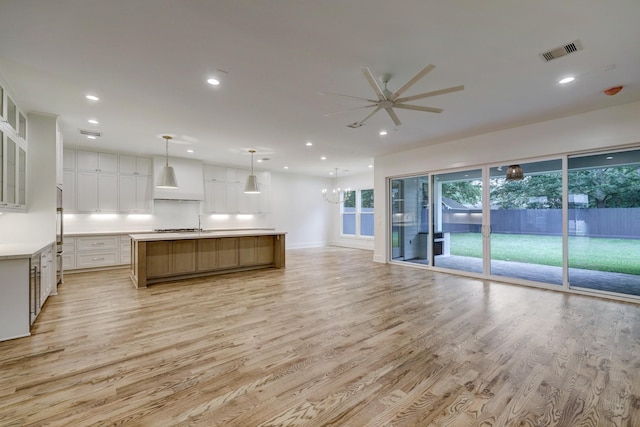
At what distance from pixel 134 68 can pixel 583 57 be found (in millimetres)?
4736

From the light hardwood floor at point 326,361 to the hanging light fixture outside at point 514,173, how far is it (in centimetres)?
218

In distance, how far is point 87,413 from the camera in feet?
5.82

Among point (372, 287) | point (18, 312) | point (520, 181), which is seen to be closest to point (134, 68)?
point (18, 312)

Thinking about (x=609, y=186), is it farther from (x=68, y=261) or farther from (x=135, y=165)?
(x=68, y=261)

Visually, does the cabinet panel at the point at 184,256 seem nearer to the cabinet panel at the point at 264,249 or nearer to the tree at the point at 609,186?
the cabinet panel at the point at 264,249

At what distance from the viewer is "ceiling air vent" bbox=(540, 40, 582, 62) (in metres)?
2.62

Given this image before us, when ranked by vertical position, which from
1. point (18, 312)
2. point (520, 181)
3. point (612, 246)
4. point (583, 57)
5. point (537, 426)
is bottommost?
point (537, 426)

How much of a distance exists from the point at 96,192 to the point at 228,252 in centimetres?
368

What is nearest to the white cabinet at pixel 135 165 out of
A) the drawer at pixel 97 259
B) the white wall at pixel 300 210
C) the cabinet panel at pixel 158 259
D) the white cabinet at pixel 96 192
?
the white cabinet at pixel 96 192

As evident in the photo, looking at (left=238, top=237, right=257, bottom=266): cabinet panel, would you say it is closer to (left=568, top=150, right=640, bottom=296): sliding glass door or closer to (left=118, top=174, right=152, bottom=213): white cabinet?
(left=118, top=174, right=152, bottom=213): white cabinet

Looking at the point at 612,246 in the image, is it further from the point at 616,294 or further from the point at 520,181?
the point at 520,181

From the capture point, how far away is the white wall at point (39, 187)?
4.13 metres

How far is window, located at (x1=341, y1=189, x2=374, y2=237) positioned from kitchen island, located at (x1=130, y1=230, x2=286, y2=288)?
477 cm

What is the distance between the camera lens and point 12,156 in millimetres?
3572
